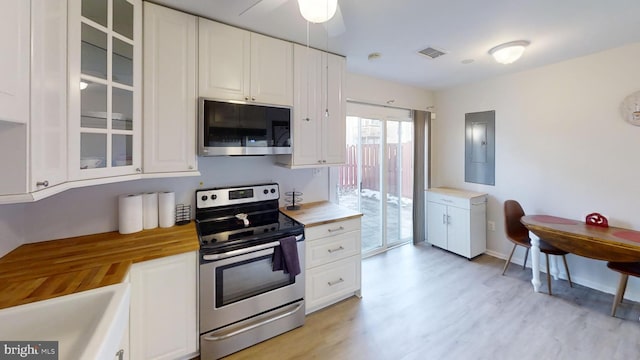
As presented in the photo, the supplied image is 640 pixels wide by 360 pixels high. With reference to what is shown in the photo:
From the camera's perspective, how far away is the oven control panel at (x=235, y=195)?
2320 millimetres

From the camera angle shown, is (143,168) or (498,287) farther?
(498,287)

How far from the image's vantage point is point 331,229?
241cm

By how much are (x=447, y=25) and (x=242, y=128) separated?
6.14 feet

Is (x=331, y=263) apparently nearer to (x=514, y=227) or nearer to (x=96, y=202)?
(x=96, y=202)

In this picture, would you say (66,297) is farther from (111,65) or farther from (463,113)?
(463,113)

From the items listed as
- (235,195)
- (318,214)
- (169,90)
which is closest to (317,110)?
(318,214)

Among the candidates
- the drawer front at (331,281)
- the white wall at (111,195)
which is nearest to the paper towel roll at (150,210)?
the white wall at (111,195)

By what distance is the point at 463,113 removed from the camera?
396 cm

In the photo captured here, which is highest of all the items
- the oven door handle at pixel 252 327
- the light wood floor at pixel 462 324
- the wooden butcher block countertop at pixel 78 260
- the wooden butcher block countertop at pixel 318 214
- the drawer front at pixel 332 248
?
the wooden butcher block countertop at pixel 318 214

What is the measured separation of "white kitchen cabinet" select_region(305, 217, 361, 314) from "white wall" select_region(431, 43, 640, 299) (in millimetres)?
2410

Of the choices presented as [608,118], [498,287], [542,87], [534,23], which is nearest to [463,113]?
[542,87]

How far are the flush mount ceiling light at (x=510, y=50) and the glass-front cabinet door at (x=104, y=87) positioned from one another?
119 inches

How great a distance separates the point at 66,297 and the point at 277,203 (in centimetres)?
174

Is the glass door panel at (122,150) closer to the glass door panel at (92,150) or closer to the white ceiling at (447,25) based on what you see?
the glass door panel at (92,150)
